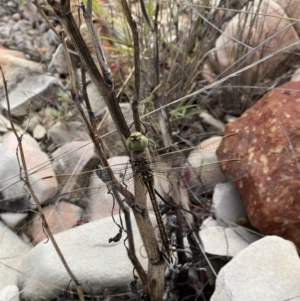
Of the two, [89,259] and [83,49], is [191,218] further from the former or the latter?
[83,49]

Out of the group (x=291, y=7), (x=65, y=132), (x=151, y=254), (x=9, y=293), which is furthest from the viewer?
(x=65, y=132)

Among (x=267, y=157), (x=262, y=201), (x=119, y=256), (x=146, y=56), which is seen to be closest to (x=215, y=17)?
(x=146, y=56)

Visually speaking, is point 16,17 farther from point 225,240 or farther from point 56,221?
point 225,240

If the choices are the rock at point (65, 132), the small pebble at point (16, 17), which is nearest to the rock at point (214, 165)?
the rock at point (65, 132)

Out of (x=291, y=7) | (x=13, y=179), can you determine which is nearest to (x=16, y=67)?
(x=13, y=179)

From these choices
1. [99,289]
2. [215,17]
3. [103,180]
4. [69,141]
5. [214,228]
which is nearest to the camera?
[103,180]

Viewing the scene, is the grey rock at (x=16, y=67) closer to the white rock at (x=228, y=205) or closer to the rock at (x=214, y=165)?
the white rock at (x=228, y=205)

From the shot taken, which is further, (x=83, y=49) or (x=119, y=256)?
(x=119, y=256)
